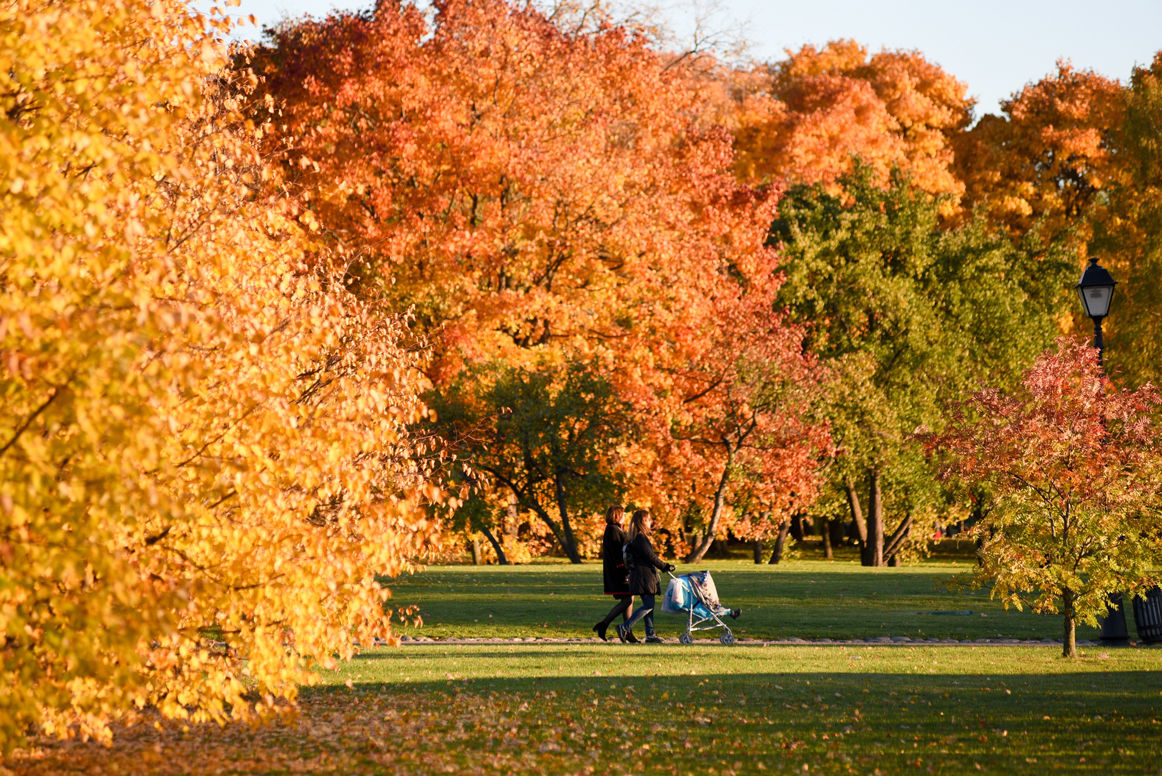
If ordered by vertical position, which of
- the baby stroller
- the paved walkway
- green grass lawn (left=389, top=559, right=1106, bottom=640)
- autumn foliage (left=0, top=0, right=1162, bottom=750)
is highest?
autumn foliage (left=0, top=0, right=1162, bottom=750)

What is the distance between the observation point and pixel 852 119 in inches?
1679

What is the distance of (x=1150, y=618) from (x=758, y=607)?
19.7 ft

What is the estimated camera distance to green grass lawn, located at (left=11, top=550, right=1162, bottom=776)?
830 centimetres

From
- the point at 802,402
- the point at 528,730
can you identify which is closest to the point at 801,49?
the point at 802,402

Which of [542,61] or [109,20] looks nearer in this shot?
[109,20]

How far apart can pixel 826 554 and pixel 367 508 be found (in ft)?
120

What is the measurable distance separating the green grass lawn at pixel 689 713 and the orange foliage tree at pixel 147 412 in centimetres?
91

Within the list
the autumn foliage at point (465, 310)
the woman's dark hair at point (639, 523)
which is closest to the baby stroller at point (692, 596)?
the woman's dark hair at point (639, 523)

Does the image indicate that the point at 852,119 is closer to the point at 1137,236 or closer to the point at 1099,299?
the point at 1137,236

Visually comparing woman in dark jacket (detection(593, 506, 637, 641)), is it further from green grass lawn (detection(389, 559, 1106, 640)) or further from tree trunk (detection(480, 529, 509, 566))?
tree trunk (detection(480, 529, 509, 566))

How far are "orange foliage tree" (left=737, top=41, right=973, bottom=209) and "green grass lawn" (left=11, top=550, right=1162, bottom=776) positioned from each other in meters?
23.9

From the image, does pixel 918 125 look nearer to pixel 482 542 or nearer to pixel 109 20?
pixel 482 542

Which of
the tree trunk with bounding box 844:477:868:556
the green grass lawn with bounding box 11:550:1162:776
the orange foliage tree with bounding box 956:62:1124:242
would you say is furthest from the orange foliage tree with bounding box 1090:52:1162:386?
the green grass lawn with bounding box 11:550:1162:776

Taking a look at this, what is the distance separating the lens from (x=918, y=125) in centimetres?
4672
